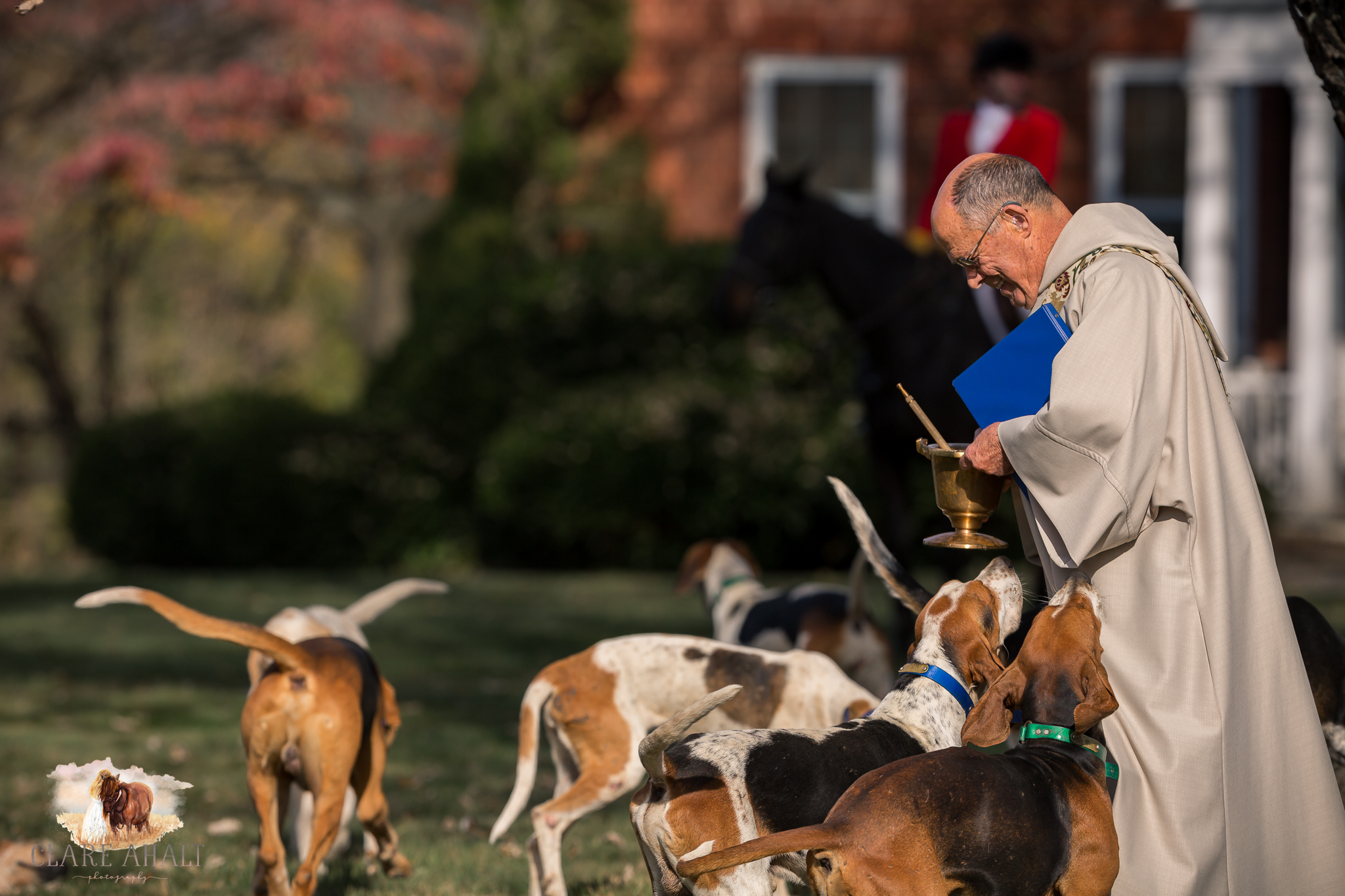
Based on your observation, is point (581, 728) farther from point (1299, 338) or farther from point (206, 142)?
point (206, 142)

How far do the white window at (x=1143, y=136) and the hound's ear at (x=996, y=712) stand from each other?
13771 mm

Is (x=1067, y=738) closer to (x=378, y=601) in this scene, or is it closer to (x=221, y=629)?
(x=221, y=629)

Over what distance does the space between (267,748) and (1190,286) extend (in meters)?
2.90

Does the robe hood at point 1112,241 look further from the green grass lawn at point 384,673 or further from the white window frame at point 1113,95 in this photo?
the white window frame at point 1113,95

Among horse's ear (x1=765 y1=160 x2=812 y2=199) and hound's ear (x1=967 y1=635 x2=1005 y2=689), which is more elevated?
horse's ear (x1=765 y1=160 x2=812 y2=199)

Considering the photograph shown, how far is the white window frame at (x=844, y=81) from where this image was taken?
1608 cm

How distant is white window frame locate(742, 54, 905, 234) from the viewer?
52.7 ft

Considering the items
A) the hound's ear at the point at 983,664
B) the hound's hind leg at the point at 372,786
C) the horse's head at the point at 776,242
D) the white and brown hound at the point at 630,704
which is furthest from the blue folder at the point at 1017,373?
the horse's head at the point at 776,242

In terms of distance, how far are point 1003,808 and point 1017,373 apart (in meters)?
1.08

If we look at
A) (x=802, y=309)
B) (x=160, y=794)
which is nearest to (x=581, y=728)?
(x=160, y=794)

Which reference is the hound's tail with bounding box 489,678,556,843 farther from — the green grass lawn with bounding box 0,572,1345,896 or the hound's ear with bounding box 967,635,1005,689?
the hound's ear with bounding box 967,635,1005,689

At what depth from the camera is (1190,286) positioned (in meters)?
3.50

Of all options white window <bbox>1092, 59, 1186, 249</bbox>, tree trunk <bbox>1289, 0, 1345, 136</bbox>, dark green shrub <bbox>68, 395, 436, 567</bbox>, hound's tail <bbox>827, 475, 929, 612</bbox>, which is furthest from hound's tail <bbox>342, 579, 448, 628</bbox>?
white window <bbox>1092, 59, 1186, 249</bbox>

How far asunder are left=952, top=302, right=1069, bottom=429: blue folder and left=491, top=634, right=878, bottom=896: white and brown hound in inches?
50.6
